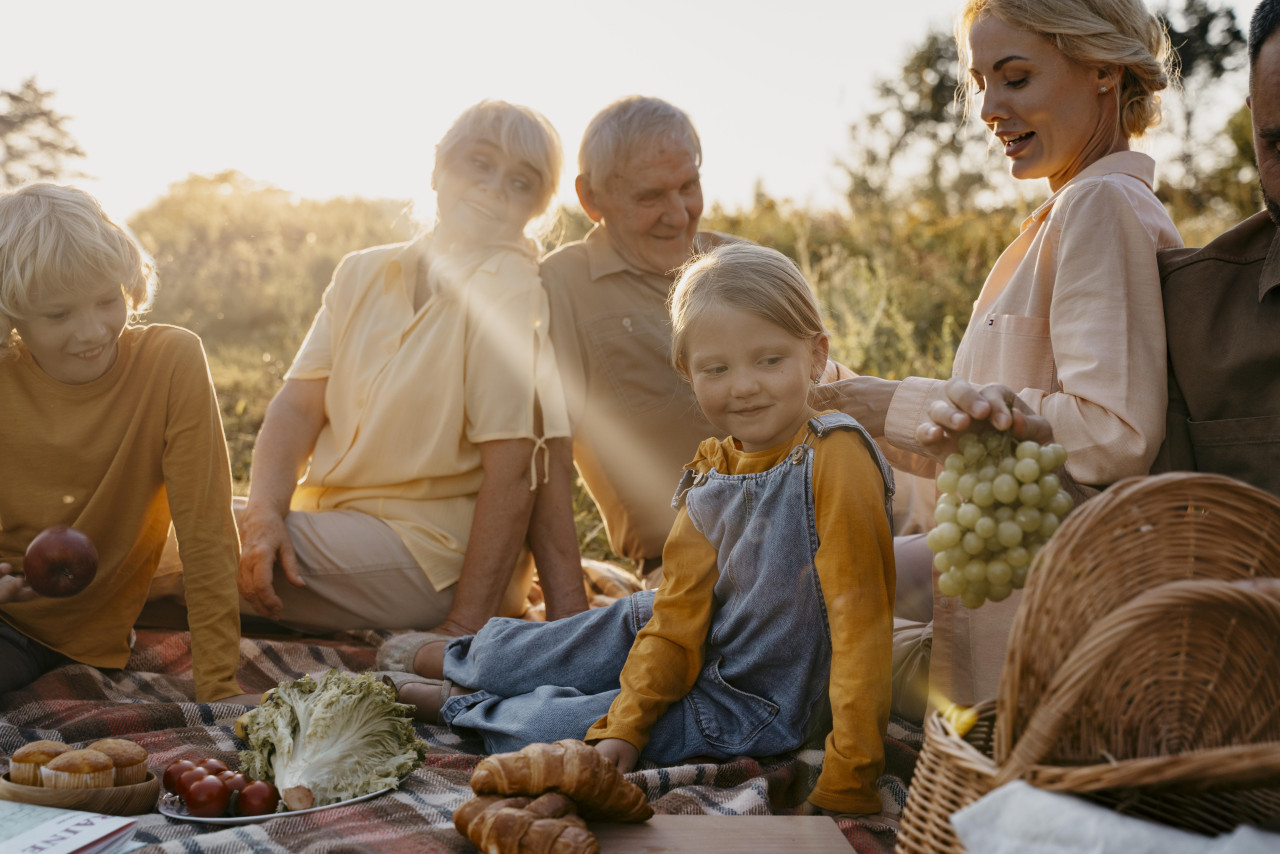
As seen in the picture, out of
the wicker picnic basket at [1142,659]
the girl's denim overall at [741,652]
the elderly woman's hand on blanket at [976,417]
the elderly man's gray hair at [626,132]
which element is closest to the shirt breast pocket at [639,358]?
the elderly man's gray hair at [626,132]

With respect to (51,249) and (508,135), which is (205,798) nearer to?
(51,249)

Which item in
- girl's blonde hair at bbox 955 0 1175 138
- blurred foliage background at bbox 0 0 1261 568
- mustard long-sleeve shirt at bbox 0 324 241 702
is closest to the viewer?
girl's blonde hair at bbox 955 0 1175 138

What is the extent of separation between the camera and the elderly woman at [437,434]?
380 cm

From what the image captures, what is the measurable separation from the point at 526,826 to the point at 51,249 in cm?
221

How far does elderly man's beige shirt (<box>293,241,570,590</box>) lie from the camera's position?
12.7ft

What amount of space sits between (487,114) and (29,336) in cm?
176

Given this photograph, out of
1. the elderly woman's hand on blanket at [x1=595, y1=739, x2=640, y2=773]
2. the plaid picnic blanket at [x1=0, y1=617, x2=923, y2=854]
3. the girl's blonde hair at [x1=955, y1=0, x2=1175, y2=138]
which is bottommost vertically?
the plaid picnic blanket at [x1=0, y1=617, x2=923, y2=854]

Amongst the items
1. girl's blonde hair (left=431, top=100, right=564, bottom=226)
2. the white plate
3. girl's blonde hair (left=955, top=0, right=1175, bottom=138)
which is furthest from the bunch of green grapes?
girl's blonde hair (left=431, top=100, right=564, bottom=226)

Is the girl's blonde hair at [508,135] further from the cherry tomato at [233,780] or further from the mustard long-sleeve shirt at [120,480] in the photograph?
the cherry tomato at [233,780]

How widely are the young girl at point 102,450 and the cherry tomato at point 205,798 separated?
2.97 ft

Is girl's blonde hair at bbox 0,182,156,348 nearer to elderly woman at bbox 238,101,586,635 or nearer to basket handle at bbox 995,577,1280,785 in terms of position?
elderly woman at bbox 238,101,586,635

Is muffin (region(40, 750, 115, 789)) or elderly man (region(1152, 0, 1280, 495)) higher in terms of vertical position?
elderly man (region(1152, 0, 1280, 495))

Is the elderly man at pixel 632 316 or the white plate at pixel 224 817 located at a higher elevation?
the elderly man at pixel 632 316

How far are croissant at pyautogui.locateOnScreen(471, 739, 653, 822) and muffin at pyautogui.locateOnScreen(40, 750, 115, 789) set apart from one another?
831mm
